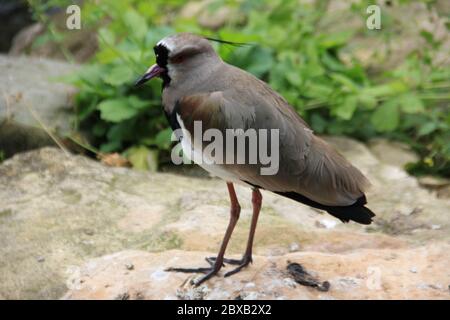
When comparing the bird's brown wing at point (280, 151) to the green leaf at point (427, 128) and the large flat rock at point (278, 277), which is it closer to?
the large flat rock at point (278, 277)

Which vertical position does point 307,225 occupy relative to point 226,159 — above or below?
below

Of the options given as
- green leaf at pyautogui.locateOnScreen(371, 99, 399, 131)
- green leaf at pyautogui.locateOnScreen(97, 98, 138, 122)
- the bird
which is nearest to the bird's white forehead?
the bird

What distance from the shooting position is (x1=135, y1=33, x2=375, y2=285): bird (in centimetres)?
334

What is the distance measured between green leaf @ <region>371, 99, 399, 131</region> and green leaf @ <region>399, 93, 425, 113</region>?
0.22 feet

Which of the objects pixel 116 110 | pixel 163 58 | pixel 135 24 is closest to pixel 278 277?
pixel 163 58

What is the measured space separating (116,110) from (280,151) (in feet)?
7.30

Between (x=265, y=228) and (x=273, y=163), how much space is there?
0.86 meters

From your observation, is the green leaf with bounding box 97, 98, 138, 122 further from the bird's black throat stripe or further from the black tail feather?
the black tail feather

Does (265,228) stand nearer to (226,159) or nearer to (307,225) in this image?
(307,225)

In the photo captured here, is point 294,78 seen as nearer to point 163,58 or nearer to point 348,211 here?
point 163,58

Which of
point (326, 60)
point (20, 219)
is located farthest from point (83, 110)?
point (326, 60)

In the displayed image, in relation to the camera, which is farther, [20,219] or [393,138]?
[393,138]

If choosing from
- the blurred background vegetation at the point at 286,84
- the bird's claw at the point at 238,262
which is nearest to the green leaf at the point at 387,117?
the blurred background vegetation at the point at 286,84

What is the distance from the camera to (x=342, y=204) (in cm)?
335
